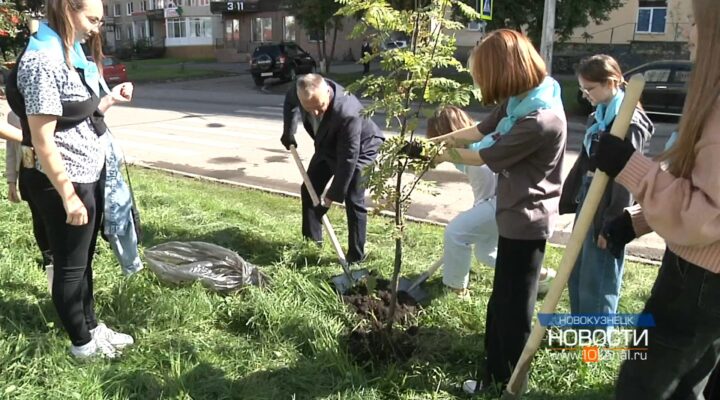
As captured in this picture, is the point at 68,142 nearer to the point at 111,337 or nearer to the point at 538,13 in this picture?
the point at 111,337

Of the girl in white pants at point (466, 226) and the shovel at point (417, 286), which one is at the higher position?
the girl in white pants at point (466, 226)

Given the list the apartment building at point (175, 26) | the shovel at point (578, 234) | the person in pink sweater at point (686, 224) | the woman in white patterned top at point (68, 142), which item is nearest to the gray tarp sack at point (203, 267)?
the woman in white patterned top at point (68, 142)

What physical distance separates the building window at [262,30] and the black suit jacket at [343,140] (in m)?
36.2

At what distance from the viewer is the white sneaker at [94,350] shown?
114 inches

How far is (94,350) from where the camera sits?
9.62ft

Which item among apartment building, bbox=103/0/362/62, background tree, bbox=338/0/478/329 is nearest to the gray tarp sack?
background tree, bbox=338/0/478/329

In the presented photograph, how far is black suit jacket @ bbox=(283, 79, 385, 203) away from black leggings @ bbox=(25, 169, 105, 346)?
173 centimetres

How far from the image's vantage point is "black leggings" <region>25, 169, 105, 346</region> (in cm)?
261

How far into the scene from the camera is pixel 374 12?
245 centimetres

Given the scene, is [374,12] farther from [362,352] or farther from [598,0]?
[598,0]

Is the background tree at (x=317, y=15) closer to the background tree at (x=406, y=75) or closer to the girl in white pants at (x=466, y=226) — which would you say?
the girl in white pants at (x=466, y=226)

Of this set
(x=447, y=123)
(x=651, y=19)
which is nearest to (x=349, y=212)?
(x=447, y=123)

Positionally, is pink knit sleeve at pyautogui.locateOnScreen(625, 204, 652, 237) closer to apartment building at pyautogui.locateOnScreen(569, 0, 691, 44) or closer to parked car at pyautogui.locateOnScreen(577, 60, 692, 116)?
parked car at pyautogui.locateOnScreen(577, 60, 692, 116)

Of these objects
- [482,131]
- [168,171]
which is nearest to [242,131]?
[168,171]
